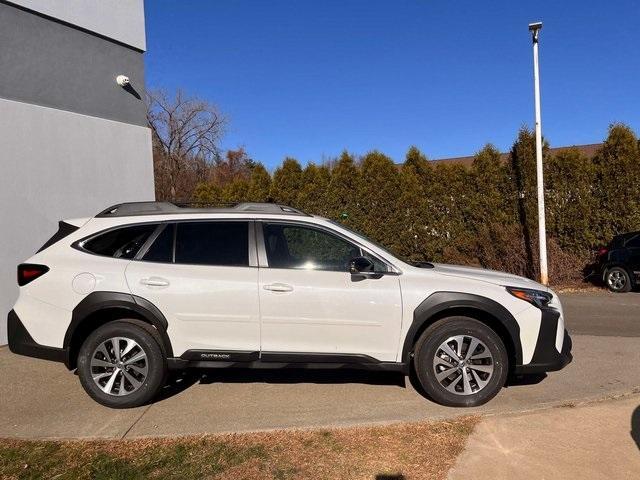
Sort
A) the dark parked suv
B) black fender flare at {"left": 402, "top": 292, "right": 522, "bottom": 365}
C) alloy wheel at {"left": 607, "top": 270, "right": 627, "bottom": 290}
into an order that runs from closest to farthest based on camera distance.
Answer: black fender flare at {"left": 402, "top": 292, "right": 522, "bottom": 365} < the dark parked suv < alloy wheel at {"left": 607, "top": 270, "right": 627, "bottom": 290}

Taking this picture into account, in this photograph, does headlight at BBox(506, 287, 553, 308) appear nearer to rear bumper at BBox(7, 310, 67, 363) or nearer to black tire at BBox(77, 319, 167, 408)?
black tire at BBox(77, 319, 167, 408)

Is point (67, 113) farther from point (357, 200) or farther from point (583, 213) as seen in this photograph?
point (583, 213)

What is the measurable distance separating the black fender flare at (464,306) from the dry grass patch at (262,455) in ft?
2.52

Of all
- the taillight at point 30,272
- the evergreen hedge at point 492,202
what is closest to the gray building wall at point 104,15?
the taillight at point 30,272

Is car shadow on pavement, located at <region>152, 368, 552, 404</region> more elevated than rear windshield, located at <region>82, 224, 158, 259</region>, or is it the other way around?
rear windshield, located at <region>82, 224, 158, 259</region>

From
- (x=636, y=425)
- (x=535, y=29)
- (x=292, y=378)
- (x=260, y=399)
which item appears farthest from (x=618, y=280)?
(x=260, y=399)

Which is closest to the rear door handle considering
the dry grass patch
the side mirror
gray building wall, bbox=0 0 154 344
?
the dry grass patch

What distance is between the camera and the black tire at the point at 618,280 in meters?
10.3

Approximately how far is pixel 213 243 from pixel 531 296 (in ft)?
9.42

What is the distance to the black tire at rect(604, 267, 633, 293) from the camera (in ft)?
33.8

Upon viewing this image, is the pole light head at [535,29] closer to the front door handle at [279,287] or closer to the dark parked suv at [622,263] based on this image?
the dark parked suv at [622,263]

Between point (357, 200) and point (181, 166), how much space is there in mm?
29974

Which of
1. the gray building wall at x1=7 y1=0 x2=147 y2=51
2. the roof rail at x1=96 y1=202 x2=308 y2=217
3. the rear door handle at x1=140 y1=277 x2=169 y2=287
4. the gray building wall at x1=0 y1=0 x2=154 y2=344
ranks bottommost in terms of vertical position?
the rear door handle at x1=140 y1=277 x2=169 y2=287

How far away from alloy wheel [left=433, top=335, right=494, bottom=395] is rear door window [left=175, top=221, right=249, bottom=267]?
74.9 inches
